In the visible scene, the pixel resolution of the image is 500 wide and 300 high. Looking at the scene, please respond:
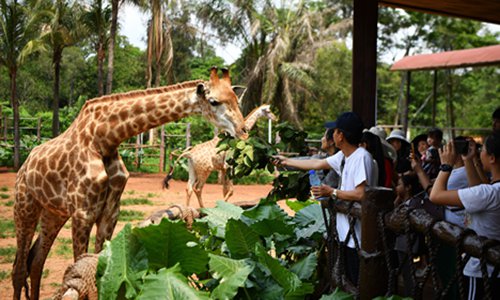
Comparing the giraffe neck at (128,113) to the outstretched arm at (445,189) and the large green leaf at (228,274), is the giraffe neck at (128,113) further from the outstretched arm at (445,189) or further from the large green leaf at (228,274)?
the outstretched arm at (445,189)

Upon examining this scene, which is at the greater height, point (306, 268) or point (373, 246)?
point (373, 246)

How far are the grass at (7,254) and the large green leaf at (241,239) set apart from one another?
5.29m

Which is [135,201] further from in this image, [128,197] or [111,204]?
→ [111,204]

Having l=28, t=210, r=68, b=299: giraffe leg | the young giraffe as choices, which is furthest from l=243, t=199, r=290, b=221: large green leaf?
the young giraffe

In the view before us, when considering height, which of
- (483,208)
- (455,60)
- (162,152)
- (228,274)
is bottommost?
(228,274)

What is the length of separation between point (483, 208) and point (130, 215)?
30.5 feet

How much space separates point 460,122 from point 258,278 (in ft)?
116

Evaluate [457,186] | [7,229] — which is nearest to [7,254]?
[7,229]

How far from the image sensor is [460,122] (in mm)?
35844

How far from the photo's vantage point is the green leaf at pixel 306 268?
317 cm

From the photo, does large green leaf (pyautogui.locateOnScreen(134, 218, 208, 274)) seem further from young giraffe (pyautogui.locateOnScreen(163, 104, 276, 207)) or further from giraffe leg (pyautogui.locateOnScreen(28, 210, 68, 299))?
young giraffe (pyautogui.locateOnScreen(163, 104, 276, 207))

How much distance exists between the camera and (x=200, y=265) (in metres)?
3.17

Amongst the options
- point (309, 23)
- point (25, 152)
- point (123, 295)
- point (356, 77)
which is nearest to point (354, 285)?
point (123, 295)

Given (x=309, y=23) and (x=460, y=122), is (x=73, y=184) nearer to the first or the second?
(x=309, y=23)
